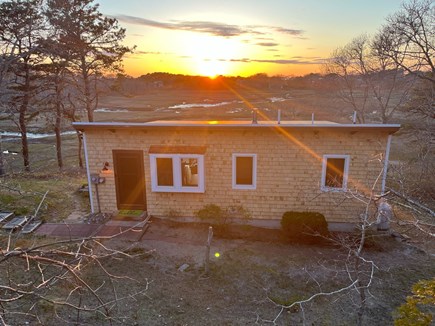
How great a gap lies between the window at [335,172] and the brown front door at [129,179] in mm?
6112

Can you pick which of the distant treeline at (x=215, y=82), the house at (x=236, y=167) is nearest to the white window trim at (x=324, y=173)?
the house at (x=236, y=167)

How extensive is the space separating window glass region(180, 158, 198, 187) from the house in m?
0.04

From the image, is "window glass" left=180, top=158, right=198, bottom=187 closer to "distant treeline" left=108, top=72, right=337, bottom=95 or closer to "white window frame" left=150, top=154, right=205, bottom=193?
"white window frame" left=150, top=154, right=205, bottom=193

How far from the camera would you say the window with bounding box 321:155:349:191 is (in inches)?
372

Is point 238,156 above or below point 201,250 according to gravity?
above

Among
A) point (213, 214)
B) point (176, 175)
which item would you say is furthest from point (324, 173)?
point (176, 175)

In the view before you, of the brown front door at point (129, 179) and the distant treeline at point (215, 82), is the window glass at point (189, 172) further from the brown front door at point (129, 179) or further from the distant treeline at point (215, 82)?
the distant treeline at point (215, 82)

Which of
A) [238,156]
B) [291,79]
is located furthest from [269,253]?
[291,79]

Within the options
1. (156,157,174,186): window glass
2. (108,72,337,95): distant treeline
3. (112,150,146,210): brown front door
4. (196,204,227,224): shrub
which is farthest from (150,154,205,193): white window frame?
(108,72,337,95): distant treeline

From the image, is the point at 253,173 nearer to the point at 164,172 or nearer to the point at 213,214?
the point at 213,214

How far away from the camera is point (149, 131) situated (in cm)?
978

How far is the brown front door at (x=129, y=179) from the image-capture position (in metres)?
10.0

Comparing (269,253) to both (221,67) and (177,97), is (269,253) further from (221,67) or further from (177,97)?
(177,97)

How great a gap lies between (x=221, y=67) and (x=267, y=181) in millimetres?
23184
